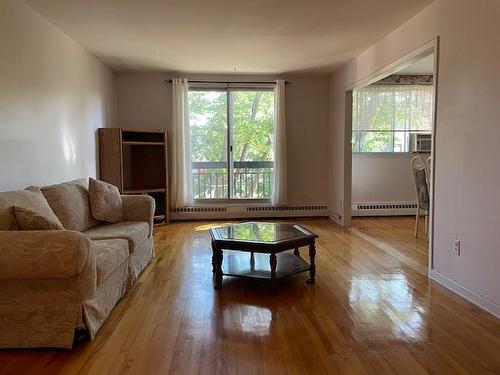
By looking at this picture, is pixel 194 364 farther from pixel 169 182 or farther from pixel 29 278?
pixel 169 182

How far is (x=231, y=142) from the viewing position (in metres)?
6.07

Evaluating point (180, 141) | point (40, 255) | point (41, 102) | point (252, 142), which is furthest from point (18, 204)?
point (252, 142)

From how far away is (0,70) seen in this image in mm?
2760

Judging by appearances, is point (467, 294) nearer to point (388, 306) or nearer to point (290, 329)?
point (388, 306)

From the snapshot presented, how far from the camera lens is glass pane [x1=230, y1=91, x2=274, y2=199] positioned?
239 inches

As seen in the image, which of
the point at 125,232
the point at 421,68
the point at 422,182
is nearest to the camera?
the point at 125,232

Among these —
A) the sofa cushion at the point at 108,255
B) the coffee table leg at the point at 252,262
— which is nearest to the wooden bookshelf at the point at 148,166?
the coffee table leg at the point at 252,262

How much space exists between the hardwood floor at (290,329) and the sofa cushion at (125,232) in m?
0.35

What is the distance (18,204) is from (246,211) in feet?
13.2

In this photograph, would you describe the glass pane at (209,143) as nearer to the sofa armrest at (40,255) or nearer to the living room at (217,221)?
the living room at (217,221)

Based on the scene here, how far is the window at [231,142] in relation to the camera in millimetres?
6023

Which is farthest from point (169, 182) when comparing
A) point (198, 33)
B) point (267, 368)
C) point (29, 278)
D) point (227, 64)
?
point (267, 368)

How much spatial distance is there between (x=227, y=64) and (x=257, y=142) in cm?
133

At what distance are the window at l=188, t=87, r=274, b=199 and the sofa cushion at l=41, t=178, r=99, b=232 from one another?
272 cm
